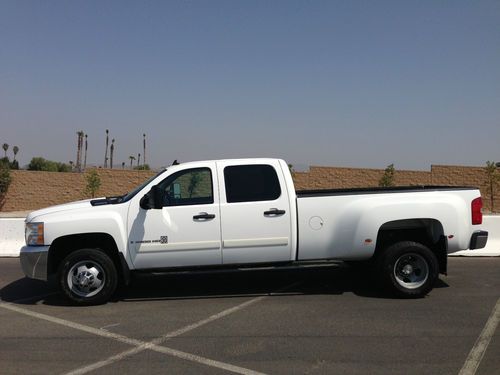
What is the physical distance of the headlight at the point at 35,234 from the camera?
6697 mm

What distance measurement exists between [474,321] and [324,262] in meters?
2.09

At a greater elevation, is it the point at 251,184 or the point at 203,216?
the point at 251,184

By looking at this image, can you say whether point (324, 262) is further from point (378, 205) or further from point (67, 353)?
point (67, 353)

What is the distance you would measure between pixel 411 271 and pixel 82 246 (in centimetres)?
480

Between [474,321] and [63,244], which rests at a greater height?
[63,244]

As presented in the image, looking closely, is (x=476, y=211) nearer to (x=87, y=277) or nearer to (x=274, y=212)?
(x=274, y=212)

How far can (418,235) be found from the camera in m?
7.31

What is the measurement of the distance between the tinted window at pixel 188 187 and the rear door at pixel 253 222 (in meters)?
0.21

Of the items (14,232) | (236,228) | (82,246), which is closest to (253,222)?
(236,228)

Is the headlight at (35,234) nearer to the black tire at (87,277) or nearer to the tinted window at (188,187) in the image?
the black tire at (87,277)

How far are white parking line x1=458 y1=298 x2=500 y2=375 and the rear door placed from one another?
2640 mm

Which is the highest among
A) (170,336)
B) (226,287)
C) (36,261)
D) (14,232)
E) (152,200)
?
(152,200)

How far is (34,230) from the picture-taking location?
6.76 meters

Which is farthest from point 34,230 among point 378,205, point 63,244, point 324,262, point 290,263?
point 378,205
